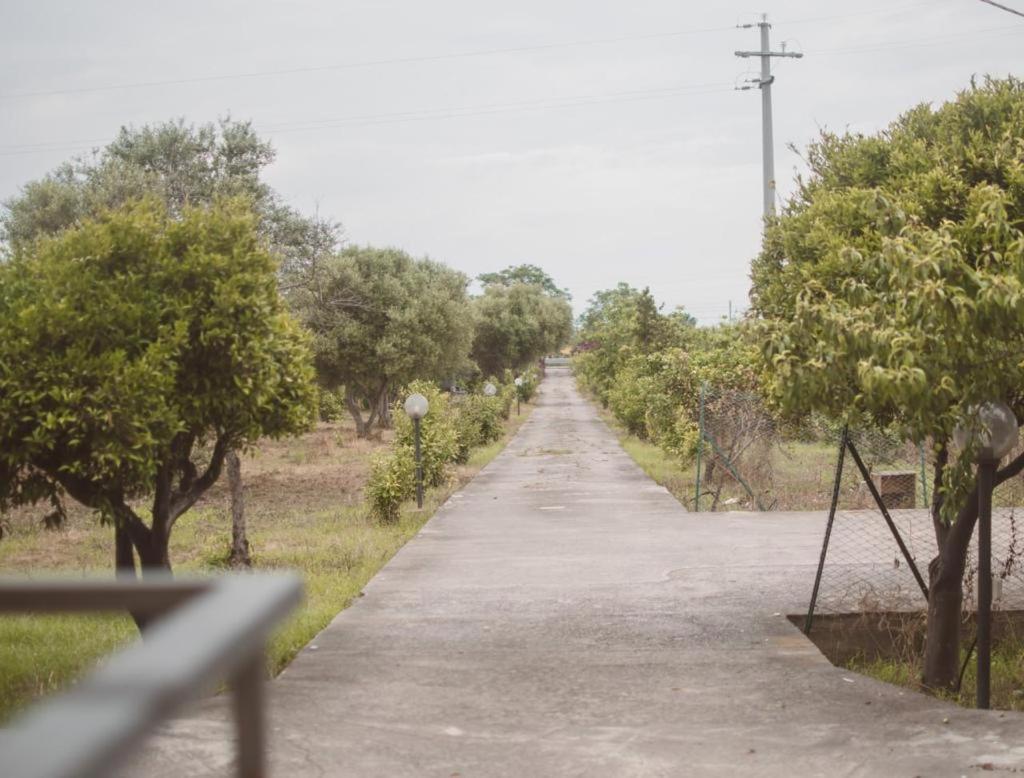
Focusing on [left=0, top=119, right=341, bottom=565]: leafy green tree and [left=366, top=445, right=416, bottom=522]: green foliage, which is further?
[left=0, top=119, right=341, bottom=565]: leafy green tree

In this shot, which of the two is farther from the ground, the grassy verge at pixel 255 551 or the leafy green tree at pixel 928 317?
the leafy green tree at pixel 928 317

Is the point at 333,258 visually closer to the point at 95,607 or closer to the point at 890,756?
the point at 890,756

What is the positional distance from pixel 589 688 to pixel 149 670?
6.32m

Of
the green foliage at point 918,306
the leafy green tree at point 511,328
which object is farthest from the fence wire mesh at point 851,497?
the leafy green tree at point 511,328

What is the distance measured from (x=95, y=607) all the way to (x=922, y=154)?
8849 mm

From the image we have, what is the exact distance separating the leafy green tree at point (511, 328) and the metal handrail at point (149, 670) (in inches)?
2437

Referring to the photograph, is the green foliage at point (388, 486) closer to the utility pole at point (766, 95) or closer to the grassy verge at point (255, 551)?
the grassy verge at point (255, 551)

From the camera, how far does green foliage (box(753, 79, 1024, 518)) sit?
19.1ft

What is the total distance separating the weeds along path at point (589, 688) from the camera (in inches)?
213

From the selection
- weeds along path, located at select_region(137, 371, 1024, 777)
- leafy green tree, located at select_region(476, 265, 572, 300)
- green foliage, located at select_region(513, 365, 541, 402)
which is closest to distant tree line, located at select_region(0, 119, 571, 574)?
weeds along path, located at select_region(137, 371, 1024, 777)

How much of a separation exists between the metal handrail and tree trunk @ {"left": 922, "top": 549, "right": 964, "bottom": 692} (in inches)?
286

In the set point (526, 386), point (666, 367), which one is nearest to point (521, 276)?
point (526, 386)

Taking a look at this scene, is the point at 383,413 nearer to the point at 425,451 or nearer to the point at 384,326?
the point at 384,326

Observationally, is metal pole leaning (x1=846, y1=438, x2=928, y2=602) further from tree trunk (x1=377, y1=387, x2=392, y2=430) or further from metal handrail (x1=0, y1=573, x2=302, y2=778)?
tree trunk (x1=377, y1=387, x2=392, y2=430)
